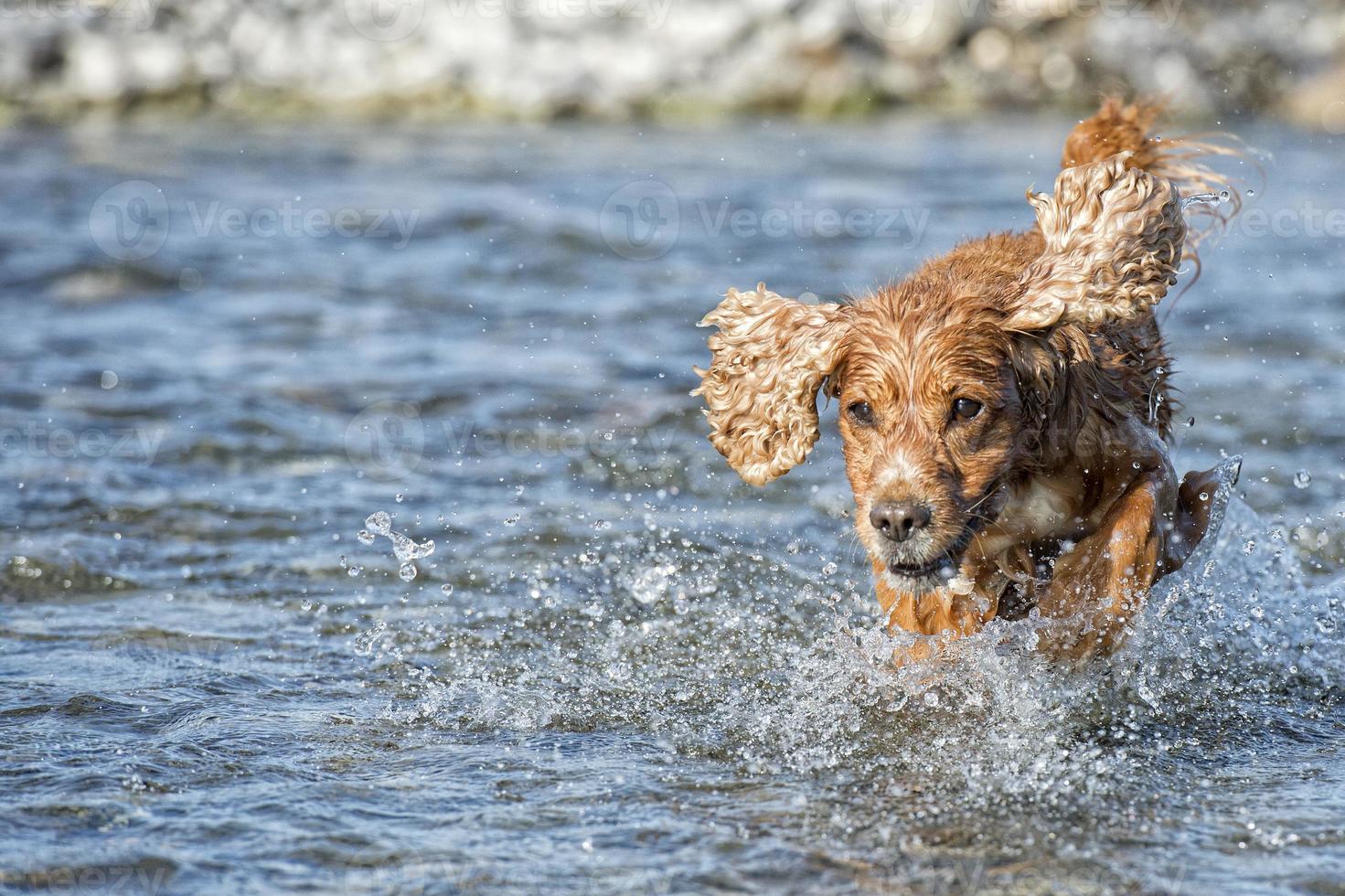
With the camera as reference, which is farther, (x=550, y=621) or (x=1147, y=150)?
(x=1147, y=150)

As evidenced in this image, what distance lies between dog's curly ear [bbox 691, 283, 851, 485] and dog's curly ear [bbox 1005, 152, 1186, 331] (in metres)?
0.61

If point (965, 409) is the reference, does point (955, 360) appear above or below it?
above

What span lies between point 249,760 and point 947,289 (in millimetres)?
2482

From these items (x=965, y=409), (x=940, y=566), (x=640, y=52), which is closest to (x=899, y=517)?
(x=940, y=566)

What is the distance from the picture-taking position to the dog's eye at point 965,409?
4707 mm

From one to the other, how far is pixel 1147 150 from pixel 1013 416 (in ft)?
6.95

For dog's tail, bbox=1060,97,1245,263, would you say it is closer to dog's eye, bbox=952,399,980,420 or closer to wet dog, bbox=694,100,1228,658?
wet dog, bbox=694,100,1228,658

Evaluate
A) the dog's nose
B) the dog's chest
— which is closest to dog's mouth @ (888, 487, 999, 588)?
the dog's nose

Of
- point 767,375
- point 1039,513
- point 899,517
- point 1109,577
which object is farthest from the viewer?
point 767,375

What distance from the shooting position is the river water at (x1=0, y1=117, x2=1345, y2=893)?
4145 mm

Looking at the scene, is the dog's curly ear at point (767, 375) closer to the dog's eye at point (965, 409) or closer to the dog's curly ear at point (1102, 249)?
the dog's eye at point (965, 409)

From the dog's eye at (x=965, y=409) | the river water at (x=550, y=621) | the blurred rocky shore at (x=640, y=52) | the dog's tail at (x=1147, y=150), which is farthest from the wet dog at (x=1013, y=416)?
the blurred rocky shore at (x=640, y=52)

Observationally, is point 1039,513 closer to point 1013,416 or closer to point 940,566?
point 1013,416

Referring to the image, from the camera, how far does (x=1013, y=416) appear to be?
477 centimetres
